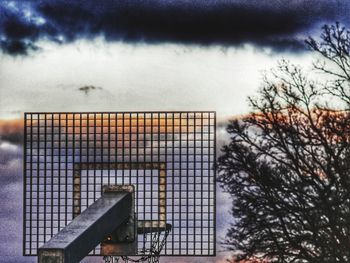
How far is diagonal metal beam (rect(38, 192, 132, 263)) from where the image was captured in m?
19.9

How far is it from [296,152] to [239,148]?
4.90 feet

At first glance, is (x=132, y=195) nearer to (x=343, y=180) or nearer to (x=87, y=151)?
(x=343, y=180)

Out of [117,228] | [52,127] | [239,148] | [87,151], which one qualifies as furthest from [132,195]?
[52,127]

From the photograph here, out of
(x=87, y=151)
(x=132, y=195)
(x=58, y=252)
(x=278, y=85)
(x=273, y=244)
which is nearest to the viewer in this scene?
(x=58, y=252)

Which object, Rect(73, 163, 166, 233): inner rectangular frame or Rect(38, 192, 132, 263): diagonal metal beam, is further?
Rect(73, 163, 166, 233): inner rectangular frame

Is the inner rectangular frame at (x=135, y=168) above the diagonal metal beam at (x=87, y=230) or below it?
above

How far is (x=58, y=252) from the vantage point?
19844 mm

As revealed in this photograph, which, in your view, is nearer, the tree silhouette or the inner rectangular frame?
the tree silhouette

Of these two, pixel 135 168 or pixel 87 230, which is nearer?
pixel 87 230

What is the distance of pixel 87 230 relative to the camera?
2225 cm

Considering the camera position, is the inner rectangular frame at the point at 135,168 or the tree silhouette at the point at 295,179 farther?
the inner rectangular frame at the point at 135,168

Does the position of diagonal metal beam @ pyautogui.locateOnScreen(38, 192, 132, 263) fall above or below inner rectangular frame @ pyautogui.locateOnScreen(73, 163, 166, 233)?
below

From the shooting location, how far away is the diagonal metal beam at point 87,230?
1986 centimetres

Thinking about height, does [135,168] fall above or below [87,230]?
above
